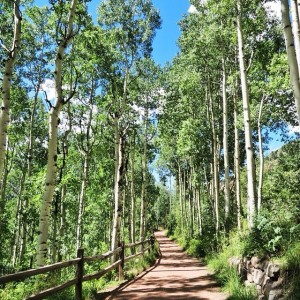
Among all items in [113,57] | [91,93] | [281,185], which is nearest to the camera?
[113,57]

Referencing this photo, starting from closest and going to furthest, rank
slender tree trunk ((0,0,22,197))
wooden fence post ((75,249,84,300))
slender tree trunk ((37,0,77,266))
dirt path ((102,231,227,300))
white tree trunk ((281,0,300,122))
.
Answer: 1. white tree trunk ((281,0,300,122))
2. wooden fence post ((75,249,84,300))
3. slender tree trunk ((37,0,77,266))
4. slender tree trunk ((0,0,22,197))
5. dirt path ((102,231,227,300))

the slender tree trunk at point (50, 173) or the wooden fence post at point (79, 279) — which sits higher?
the slender tree trunk at point (50, 173)

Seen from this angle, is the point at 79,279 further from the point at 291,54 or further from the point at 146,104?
the point at 146,104

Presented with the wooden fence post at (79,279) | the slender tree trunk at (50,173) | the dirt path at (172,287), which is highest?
the slender tree trunk at (50,173)

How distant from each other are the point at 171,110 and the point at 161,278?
14.0 meters

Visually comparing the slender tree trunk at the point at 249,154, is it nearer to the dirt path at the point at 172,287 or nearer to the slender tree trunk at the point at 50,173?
the dirt path at the point at 172,287

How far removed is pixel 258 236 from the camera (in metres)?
8.03

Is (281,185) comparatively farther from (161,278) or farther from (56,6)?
(56,6)

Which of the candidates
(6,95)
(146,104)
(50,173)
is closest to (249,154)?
(50,173)

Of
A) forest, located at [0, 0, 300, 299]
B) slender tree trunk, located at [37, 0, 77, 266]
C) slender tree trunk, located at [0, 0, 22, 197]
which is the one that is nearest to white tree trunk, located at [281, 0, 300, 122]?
forest, located at [0, 0, 300, 299]

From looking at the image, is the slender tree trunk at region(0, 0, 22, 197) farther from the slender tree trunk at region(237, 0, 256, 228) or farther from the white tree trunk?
the slender tree trunk at region(237, 0, 256, 228)

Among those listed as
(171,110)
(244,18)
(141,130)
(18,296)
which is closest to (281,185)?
(171,110)

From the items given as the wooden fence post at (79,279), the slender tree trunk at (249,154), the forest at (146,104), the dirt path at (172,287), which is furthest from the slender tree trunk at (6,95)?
the slender tree trunk at (249,154)

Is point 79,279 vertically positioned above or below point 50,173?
below
